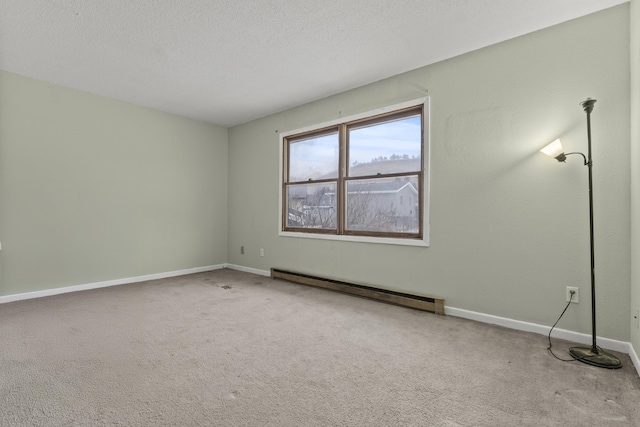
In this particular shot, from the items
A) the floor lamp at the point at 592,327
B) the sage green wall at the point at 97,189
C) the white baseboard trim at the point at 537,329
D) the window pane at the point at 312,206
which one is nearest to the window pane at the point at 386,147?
the window pane at the point at 312,206

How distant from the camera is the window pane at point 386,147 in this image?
131 inches

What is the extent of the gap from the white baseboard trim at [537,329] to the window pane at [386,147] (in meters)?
1.55

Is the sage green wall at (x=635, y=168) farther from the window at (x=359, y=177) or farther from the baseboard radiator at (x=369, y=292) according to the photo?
the window at (x=359, y=177)

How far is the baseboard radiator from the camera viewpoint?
119 inches

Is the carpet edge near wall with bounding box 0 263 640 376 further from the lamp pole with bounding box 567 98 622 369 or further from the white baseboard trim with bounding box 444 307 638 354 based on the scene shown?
the lamp pole with bounding box 567 98 622 369

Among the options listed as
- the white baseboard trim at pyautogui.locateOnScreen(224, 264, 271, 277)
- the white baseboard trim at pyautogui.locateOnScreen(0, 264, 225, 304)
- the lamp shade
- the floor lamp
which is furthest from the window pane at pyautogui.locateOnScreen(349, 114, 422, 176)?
the white baseboard trim at pyautogui.locateOnScreen(0, 264, 225, 304)

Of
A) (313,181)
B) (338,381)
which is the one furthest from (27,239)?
(338,381)

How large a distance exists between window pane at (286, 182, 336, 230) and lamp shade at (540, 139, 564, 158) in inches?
92.3

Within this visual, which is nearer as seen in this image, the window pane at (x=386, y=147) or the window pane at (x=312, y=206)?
the window pane at (x=386, y=147)

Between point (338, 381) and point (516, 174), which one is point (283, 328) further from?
point (516, 174)

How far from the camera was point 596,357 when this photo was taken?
79.0 inches

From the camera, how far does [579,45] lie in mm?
2363

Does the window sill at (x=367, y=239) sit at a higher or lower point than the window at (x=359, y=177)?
lower

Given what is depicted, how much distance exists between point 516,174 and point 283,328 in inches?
97.6
